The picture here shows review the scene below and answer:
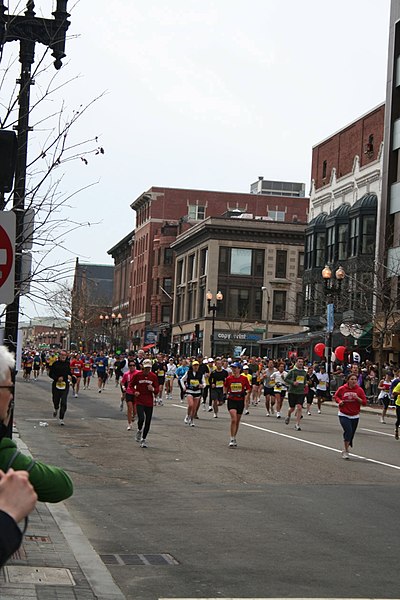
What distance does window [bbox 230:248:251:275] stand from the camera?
9138cm

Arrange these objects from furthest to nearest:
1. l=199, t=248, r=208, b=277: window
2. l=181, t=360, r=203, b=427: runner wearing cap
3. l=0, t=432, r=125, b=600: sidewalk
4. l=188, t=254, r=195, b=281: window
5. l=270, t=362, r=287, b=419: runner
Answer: l=188, t=254, r=195, b=281: window, l=199, t=248, r=208, b=277: window, l=270, t=362, r=287, b=419: runner, l=181, t=360, r=203, b=427: runner wearing cap, l=0, t=432, r=125, b=600: sidewalk

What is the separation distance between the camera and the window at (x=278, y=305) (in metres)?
91.6

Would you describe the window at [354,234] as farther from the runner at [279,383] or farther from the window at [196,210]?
the window at [196,210]

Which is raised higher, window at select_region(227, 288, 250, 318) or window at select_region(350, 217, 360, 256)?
window at select_region(350, 217, 360, 256)

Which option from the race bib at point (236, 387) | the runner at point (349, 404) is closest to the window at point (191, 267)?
the race bib at point (236, 387)

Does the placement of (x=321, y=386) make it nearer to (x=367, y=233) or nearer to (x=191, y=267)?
(x=367, y=233)

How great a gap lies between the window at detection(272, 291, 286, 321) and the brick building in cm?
1957

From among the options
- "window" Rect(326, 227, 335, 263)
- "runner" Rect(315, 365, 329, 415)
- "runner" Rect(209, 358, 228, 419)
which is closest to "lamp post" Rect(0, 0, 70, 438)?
"runner" Rect(209, 358, 228, 419)

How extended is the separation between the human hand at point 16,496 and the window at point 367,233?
55.6 m

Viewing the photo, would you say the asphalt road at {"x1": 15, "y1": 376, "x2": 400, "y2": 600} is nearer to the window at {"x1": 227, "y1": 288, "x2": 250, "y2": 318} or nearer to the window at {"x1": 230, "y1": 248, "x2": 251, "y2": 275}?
the window at {"x1": 227, "y1": 288, "x2": 250, "y2": 318}

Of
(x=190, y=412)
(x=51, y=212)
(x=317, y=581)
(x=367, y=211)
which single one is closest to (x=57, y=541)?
(x=317, y=581)

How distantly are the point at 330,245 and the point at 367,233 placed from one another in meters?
5.95

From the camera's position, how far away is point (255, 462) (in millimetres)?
18891

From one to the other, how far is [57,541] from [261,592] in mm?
2373
